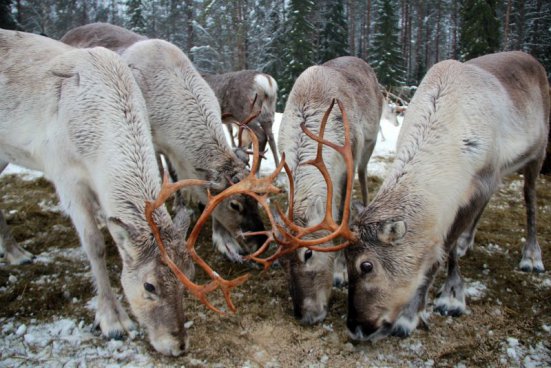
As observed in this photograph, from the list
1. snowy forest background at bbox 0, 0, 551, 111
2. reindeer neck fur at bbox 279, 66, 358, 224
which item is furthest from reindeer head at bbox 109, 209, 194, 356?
snowy forest background at bbox 0, 0, 551, 111

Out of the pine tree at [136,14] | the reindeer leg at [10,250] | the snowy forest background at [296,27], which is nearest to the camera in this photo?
the reindeer leg at [10,250]

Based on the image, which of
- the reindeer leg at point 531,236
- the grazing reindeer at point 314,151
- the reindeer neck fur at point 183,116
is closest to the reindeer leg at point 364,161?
the grazing reindeer at point 314,151

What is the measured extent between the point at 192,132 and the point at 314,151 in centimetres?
135

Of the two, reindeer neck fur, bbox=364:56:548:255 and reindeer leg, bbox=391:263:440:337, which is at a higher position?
reindeer neck fur, bbox=364:56:548:255

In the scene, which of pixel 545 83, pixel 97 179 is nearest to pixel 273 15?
pixel 545 83

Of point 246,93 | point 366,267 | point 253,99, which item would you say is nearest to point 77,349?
point 366,267

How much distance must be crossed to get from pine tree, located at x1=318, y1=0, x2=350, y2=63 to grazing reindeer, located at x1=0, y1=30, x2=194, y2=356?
2701 cm

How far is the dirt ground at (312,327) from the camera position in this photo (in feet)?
9.88

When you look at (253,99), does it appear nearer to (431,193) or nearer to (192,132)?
(192,132)

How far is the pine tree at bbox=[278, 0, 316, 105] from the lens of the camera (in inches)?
963

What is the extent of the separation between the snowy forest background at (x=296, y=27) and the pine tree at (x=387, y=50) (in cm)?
7

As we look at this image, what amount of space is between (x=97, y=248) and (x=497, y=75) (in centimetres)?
402

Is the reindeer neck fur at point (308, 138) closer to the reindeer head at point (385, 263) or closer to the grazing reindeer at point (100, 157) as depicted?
the reindeer head at point (385, 263)

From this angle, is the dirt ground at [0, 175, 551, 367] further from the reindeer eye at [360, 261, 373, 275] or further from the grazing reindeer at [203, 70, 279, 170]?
the grazing reindeer at [203, 70, 279, 170]
